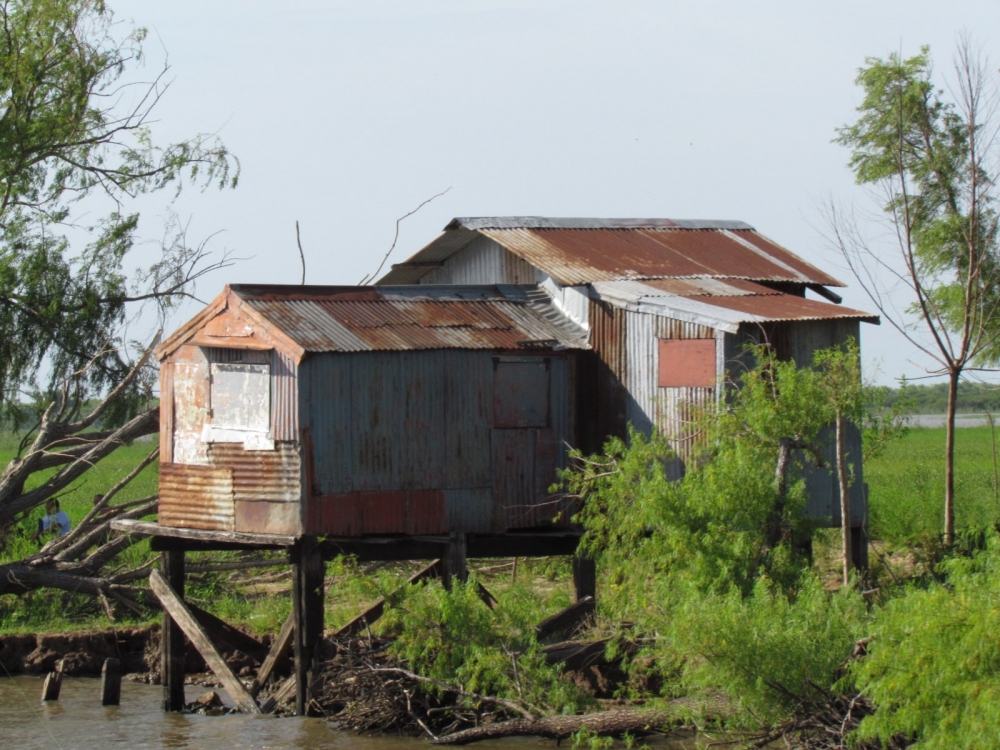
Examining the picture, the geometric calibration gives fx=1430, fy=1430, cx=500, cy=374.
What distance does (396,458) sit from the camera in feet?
46.8

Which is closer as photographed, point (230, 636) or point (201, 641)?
point (201, 641)

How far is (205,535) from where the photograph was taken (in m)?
14.9

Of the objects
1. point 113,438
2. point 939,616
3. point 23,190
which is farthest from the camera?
point 23,190

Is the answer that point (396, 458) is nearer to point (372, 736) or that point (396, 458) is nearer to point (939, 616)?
point (372, 736)

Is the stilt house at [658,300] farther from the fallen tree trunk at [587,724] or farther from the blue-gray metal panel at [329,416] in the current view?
the fallen tree trunk at [587,724]

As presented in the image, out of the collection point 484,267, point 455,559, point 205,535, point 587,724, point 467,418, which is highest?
point 484,267

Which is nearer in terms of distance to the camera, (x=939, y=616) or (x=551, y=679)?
(x=939, y=616)

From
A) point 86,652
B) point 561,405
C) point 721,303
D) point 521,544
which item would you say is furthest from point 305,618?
point 86,652

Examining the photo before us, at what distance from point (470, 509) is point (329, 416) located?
1.83 m

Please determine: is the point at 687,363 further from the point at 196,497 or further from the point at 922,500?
the point at 922,500

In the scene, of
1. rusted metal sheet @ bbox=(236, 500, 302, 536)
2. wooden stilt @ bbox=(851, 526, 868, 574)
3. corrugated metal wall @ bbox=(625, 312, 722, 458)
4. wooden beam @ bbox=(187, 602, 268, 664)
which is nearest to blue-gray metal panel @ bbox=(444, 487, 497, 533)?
rusted metal sheet @ bbox=(236, 500, 302, 536)

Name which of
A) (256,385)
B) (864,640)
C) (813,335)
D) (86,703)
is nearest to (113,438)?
(86,703)

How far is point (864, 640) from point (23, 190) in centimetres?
1725

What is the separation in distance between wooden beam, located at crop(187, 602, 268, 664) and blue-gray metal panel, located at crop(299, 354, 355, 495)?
3483 millimetres
